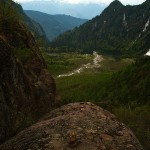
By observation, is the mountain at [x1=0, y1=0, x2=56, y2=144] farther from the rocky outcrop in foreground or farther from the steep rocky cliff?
the rocky outcrop in foreground

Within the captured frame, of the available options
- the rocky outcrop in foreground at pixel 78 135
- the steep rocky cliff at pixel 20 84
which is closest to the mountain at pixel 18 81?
the steep rocky cliff at pixel 20 84

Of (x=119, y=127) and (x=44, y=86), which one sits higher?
(x=119, y=127)

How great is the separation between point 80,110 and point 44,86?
1779cm

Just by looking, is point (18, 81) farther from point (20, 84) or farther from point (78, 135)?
point (78, 135)

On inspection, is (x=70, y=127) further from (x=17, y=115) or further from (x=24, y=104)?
(x=24, y=104)

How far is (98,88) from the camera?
196 m

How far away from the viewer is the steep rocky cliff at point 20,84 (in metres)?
25.1

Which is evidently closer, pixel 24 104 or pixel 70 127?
pixel 70 127

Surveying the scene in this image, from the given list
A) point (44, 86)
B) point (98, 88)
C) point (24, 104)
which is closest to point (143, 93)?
point (98, 88)

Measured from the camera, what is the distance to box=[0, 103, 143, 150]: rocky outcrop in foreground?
740 inches

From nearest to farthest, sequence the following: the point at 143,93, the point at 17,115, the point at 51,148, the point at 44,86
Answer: the point at 51,148
the point at 17,115
the point at 44,86
the point at 143,93

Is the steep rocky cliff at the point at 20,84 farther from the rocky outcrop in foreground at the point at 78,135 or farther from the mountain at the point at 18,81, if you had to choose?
the rocky outcrop in foreground at the point at 78,135

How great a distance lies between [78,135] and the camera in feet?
64.1

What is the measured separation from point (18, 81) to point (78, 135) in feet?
39.3
